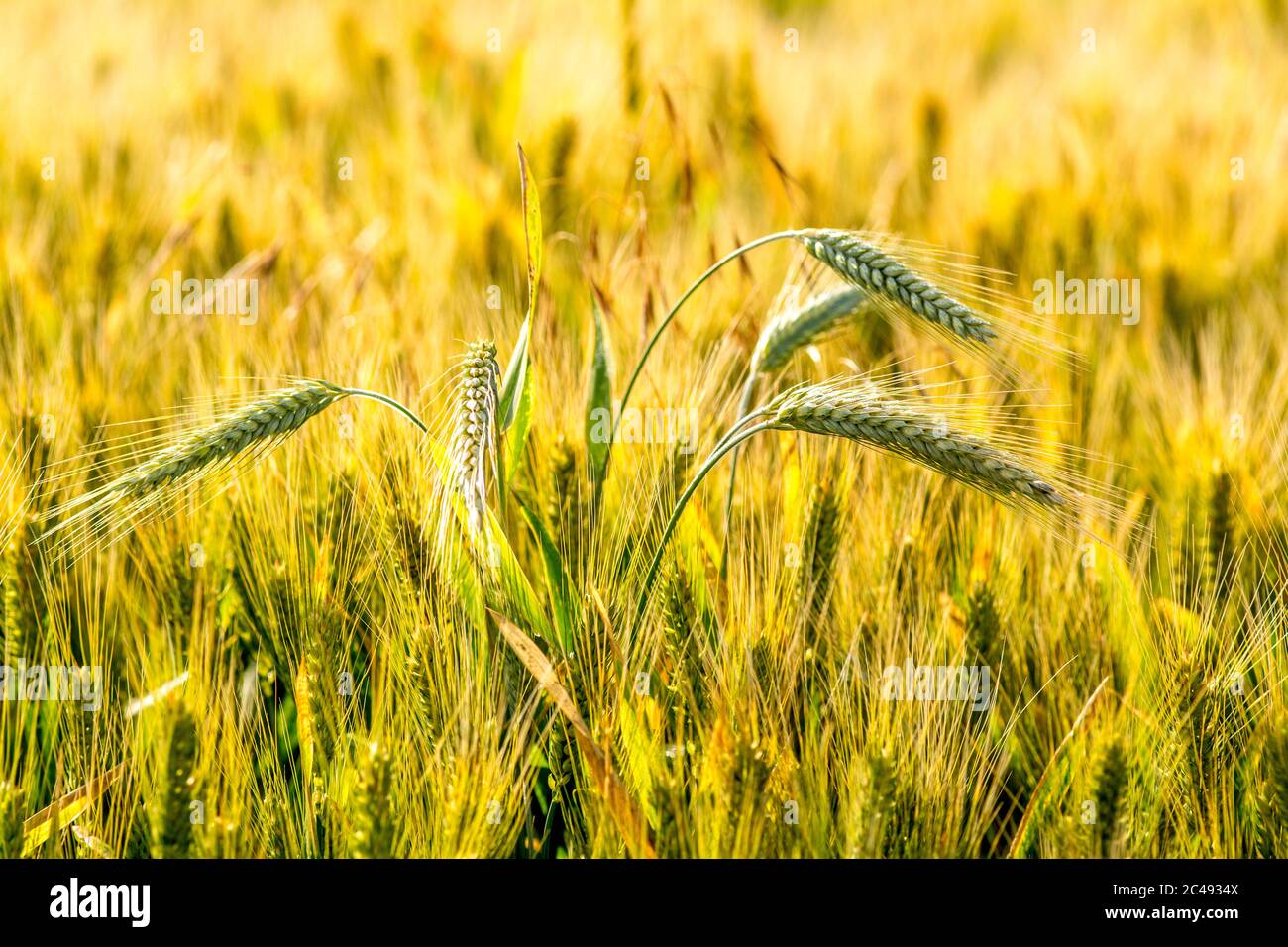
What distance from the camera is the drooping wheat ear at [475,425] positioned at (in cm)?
95

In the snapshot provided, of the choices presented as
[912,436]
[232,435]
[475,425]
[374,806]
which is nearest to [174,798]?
[374,806]

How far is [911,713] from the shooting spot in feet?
3.85

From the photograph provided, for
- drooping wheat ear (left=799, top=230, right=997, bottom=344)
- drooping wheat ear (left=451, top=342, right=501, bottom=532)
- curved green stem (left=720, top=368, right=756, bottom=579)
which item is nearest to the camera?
drooping wheat ear (left=451, top=342, right=501, bottom=532)

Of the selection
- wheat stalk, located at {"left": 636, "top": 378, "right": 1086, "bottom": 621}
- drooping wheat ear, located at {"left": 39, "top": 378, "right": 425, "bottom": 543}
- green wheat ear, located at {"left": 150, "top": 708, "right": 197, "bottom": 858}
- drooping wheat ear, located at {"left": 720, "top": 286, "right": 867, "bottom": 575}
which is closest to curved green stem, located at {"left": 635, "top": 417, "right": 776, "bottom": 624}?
wheat stalk, located at {"left": 636, "top": 378, "right": 1086, "bottom": 621}

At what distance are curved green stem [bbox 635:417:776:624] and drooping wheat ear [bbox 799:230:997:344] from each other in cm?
17

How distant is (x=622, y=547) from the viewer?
1.25 metres

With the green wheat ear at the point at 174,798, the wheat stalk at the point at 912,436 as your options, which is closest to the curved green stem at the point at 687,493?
the wheat stalk at the point at 912,436

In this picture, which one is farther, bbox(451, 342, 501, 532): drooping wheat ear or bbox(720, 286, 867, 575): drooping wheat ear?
bbox(720, 286, 867, 575): drooping wheat ear

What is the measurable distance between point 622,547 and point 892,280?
1.37 ft

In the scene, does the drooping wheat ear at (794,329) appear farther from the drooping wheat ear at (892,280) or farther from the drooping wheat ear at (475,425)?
the drooping wheat ear at (475,425)

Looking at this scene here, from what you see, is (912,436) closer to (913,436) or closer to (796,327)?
(913,436)

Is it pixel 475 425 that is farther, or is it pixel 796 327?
pixel 796 327

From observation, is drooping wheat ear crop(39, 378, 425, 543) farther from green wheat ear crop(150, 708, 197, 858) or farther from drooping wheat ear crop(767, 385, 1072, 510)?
drooping wheat ear crop(767, 385, 1072, 510)

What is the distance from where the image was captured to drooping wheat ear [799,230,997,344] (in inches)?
41.3
